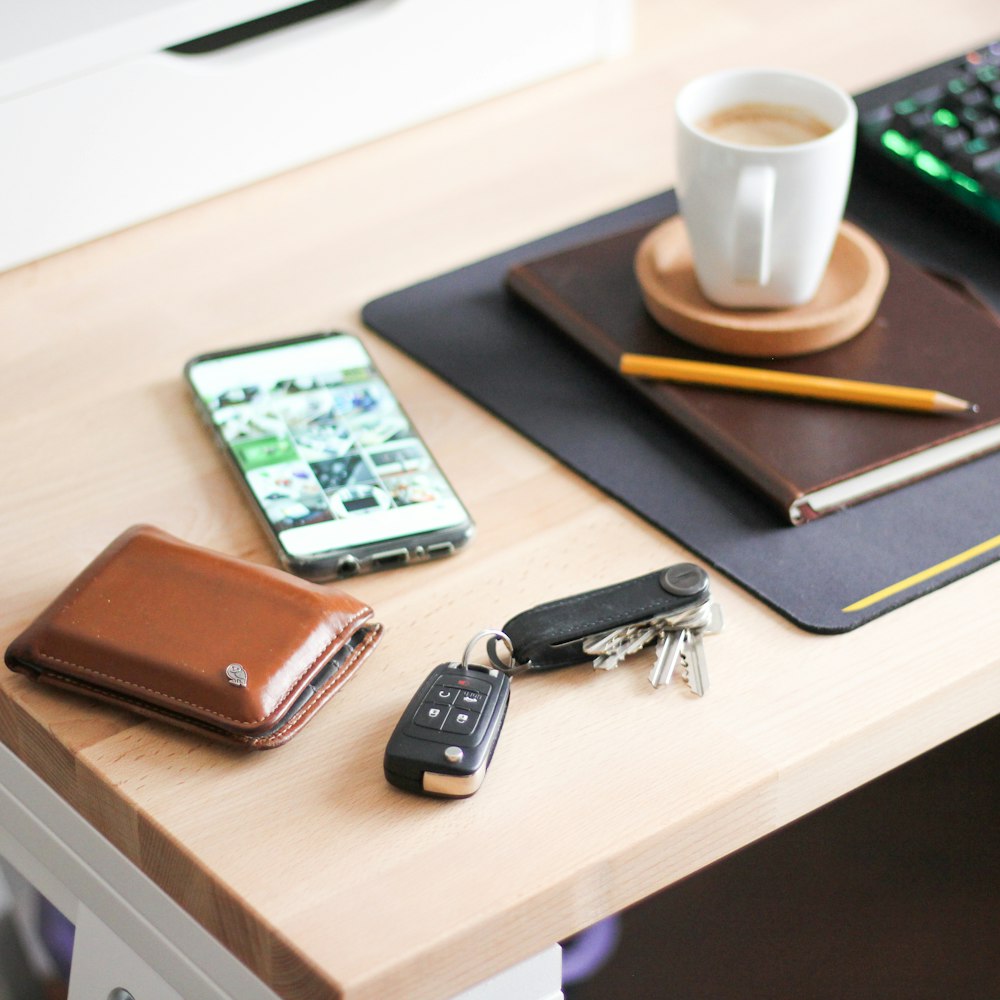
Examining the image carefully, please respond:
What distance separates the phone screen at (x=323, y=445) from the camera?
540mm

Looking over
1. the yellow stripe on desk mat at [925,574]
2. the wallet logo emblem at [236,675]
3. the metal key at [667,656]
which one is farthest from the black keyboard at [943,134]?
the wallet logo emblem at [236,675]

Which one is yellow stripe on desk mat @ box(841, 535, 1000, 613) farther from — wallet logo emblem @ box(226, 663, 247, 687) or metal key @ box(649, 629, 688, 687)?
wallet logo emblem @ box(226, 663, 247, 687)

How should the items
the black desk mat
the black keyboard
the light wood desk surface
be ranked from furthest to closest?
the black keyboard, the black desk mat, the light wood desk surface

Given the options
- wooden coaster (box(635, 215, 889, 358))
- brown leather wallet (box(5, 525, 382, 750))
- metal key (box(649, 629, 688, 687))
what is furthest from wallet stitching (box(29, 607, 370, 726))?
wooden coaster (box(635, 215, 889, 358))

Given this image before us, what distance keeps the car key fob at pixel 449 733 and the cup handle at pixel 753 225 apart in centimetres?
24

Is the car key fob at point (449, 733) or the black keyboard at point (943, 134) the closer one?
the car key fob at point (449, 733)

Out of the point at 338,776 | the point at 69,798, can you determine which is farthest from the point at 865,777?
the point at 69,798

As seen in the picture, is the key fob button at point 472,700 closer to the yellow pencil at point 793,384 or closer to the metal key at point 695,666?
the metal key at point 695,666

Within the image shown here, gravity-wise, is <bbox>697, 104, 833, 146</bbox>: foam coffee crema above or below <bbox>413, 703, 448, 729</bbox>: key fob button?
above

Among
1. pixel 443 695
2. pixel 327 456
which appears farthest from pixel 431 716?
pixel 327 456

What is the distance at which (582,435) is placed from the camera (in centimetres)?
60

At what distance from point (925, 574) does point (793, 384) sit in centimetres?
11

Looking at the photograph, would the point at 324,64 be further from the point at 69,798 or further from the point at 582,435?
the point at 69,798

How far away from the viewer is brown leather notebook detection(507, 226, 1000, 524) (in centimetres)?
56
